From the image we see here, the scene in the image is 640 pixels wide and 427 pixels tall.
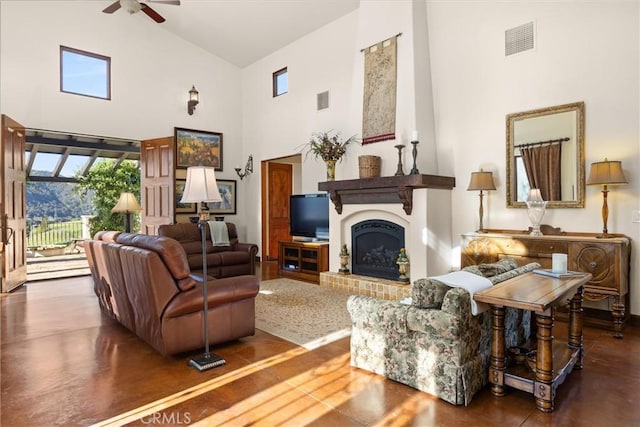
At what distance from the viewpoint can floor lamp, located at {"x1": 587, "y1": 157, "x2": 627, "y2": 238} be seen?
359cm

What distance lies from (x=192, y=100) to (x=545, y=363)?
7.54m

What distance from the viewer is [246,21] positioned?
700 centimetres

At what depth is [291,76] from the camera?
24.9 ft

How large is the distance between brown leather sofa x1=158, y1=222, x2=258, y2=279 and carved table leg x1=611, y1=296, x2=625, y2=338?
16.0 feet

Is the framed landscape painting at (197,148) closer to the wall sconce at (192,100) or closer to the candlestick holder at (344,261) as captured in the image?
the wall sconce at (192,100)

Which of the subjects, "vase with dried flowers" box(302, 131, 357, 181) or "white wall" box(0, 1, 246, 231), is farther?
"vase with dried flowers" box(302, 131, 357, 181)

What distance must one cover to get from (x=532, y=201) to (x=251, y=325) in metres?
3.28

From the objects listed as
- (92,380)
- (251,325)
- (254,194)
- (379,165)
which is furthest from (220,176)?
(92,380)

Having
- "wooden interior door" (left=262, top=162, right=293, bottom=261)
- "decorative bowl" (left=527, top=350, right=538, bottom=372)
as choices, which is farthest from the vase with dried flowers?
"decorative bowl" (left=527, top=350, right=538, bottom=372)

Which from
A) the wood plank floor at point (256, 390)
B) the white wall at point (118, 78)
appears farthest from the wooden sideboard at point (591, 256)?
the white wall at point (118, 78)

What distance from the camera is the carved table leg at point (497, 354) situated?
7.73ft

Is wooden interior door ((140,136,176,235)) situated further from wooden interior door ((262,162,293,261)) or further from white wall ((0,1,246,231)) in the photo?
wooden interior door ((262,162,293,261))

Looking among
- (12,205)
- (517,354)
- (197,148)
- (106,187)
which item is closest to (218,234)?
(197,148)

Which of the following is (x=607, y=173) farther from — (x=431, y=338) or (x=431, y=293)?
(x=431, y=338)
